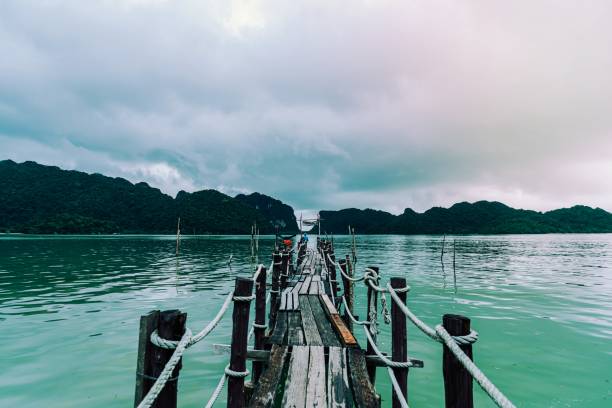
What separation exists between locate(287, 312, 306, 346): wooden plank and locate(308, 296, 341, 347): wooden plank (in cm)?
44

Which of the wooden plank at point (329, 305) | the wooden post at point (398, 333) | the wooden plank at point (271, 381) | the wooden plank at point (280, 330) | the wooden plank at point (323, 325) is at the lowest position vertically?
the wooden plank at point (271, 381)

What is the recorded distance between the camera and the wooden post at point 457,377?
7.89 ft

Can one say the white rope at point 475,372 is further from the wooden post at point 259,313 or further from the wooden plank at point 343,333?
the wooden post at point 259,313

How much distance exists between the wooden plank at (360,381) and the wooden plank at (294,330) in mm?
1126

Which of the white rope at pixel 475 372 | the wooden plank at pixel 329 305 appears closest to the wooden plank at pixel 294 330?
the wooden plank at pixel 329 305

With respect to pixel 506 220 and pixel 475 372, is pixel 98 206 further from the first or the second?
pixel 506 220

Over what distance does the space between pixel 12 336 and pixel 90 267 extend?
1981 centimetres

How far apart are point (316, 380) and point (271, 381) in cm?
70

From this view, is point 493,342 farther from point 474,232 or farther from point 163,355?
point 474,232

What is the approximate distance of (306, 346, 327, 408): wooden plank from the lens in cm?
430

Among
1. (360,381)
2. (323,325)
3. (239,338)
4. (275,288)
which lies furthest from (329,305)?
(239,338)

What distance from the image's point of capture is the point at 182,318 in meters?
2.48

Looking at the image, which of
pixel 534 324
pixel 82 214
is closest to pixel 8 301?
pixel 534 324

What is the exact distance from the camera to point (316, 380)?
482 centimetres
